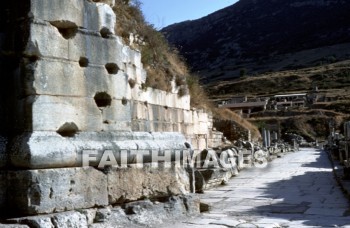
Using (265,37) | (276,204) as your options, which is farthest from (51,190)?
(265,37)

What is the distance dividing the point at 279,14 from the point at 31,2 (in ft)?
434

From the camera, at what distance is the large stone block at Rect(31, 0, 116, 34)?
14.3 ft

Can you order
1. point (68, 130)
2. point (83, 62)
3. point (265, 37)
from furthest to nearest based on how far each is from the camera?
point (265, 37), point (83, 62), point (68, 130)

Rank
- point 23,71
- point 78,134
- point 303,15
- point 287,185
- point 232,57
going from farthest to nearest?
point 303,15
point 232,57
point 287,185
point 78,134
point 23,71

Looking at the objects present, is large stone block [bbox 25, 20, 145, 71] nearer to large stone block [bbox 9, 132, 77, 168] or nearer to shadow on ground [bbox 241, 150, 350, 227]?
large stone block [bbox 9, 132, 77, 168]

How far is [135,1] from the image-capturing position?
499 inches

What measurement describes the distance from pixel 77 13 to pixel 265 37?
120368 mm

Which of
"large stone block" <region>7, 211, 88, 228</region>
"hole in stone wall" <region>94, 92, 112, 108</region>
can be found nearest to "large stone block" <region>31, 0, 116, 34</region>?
"hole in stone wall" <region>94, 92, 112, 108</region>

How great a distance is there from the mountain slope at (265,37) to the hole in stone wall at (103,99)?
295ft

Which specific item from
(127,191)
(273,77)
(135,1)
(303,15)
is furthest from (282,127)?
(303,15)

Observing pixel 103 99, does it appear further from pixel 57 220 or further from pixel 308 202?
pixel 308 202

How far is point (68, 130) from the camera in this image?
453cm

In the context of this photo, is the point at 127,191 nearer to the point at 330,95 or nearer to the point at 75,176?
the point at 75,176

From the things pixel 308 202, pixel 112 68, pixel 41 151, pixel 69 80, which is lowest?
pixel 308 202
